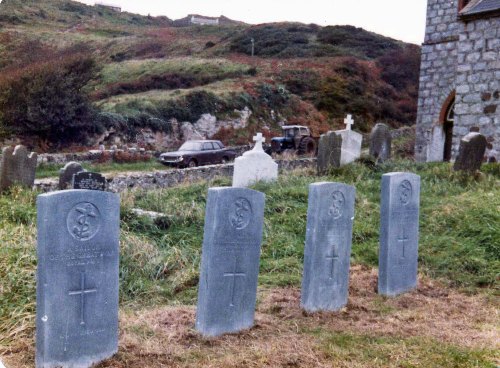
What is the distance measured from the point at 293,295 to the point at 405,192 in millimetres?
1834

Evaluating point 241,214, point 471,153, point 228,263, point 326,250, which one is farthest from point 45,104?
point 228,263

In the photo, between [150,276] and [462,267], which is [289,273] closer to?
[150,276]

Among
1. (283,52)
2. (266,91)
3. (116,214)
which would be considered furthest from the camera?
(283,52)

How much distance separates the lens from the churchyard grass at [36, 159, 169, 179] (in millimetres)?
18556

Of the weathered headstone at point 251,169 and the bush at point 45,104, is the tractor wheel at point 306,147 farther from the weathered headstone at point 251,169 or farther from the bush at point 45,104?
the weathered headstone at point 251,169

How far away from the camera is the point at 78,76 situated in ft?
82.1

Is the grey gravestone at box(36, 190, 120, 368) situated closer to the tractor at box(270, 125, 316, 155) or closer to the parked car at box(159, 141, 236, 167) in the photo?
the parked car at box(159, 141, 236, 167)

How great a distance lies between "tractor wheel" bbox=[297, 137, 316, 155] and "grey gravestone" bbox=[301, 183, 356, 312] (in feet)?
63.5

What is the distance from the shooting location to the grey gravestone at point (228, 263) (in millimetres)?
5115

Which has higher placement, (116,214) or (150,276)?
(116,214)

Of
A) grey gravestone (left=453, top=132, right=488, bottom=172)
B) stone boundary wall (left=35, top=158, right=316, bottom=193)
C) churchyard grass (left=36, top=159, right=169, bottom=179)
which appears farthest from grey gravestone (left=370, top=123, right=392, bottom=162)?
churchyard grass (left=36, top=159, right=169, bottom=179)

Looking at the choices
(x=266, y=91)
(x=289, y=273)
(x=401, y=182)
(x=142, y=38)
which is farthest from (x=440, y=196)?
(x=142, y=38)

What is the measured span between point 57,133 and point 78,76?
3.00 metres

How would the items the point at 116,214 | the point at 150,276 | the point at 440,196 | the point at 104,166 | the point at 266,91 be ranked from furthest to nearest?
the point at 266,91, the point at 104,166, the point at 440,196, the point at 150,276, the point at 116,214
